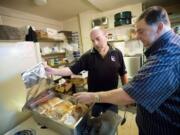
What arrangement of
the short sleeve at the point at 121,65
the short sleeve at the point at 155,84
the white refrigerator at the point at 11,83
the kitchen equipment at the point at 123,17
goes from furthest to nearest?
1. the kitchen equipment at the point at 123,17
2. the short sleeve at the point at 121,65
3. the white refrigerator at the point at 11,83
4. the short sleeve at the point at 155,84

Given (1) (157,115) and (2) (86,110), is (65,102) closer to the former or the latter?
(2) (86,110)

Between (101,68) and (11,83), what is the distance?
0.85 metres

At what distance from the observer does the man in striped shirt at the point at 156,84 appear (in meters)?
0.63

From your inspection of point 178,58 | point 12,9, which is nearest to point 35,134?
point 178,58

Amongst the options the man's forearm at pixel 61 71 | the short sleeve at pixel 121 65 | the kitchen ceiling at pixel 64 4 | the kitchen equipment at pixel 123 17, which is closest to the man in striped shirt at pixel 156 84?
the man's forearm at pixel 61 71

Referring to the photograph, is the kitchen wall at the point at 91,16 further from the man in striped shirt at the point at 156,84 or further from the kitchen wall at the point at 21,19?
the man in striped shirt at the point at 156,84

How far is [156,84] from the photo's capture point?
627 mm

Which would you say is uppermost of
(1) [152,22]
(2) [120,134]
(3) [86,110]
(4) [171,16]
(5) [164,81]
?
(4) [171,16]

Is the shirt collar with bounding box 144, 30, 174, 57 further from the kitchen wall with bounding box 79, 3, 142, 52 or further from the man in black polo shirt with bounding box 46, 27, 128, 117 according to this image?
the kitchen wall with bounding box 79, 3, 142, 52

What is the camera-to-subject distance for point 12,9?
2463 millimetres

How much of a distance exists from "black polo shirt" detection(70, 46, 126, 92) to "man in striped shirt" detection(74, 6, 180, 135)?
1.94ft

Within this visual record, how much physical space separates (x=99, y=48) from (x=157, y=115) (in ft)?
2.96

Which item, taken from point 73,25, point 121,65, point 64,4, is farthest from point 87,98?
point 73,25

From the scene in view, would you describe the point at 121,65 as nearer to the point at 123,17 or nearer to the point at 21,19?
the point at 123,17
